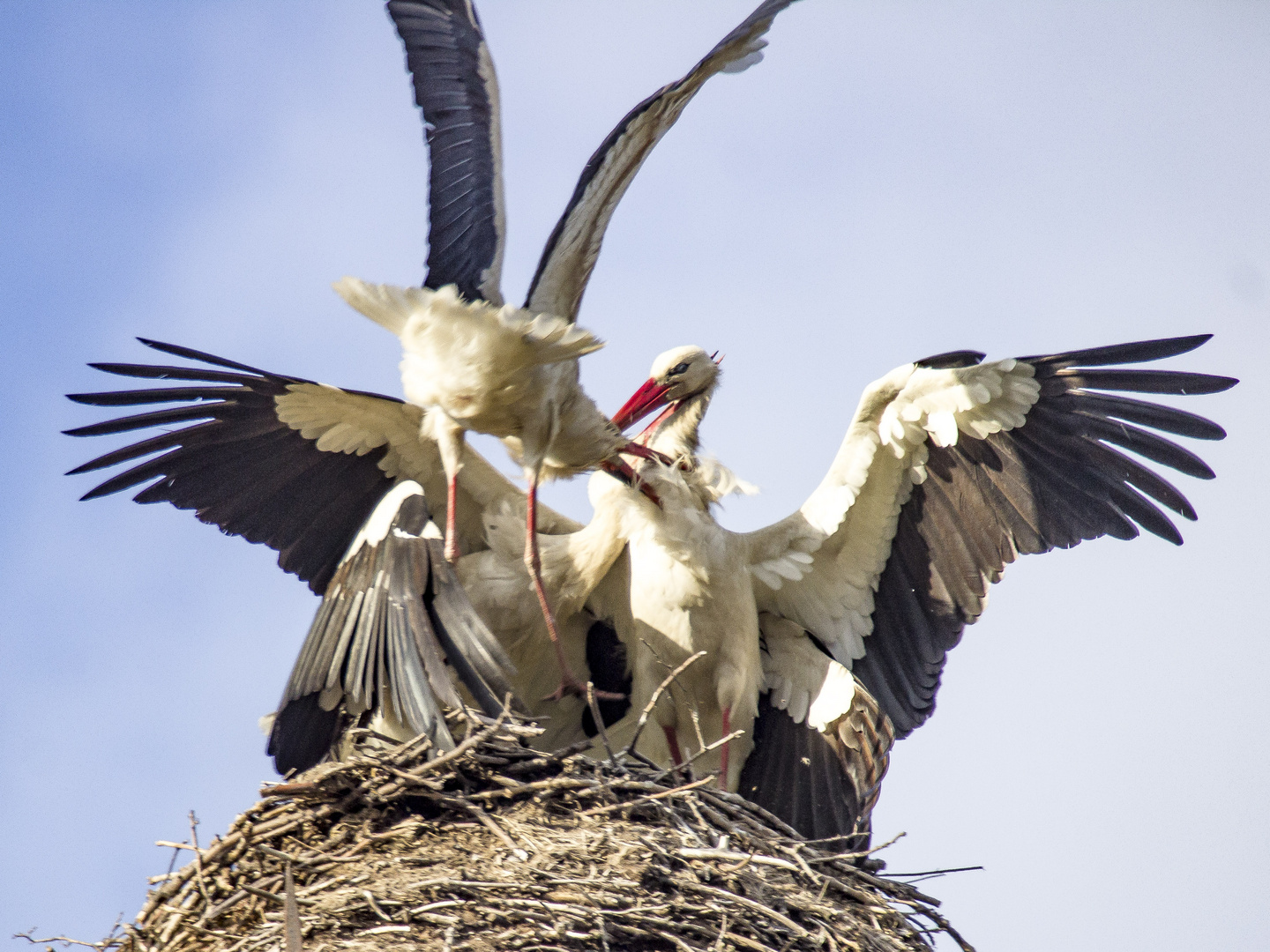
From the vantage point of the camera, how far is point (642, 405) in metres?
6.80

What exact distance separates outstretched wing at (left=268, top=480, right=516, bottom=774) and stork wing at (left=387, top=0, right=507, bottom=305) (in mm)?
933

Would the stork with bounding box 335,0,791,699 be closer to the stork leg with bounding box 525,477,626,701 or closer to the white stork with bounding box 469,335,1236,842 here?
the stork leg with bounding box 525,477,626,701

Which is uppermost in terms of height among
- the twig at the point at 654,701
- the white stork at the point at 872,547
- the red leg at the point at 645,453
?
the red leg at the point at 645,453

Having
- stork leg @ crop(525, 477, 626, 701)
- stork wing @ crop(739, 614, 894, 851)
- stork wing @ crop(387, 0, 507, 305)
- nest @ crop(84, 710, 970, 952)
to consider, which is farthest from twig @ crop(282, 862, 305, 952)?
stork wing @ crop(739, 614, 894, 851)

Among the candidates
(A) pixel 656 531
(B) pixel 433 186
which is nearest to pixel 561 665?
(A) pixel 656 531

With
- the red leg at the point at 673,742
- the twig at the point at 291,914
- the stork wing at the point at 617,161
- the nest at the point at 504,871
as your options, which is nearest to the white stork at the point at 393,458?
the stork wing at the point at 617,161

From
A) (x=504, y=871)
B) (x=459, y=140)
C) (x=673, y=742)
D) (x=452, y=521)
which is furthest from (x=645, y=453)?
(x=504, y=871)

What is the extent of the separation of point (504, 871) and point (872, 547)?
246 centimetres

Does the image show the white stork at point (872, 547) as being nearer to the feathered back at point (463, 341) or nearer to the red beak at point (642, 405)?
the red beak at point (642, 405)

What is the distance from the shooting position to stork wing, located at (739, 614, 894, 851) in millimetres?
6203

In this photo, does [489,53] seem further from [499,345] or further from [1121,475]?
[1121,475]

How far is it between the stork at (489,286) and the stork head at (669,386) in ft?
2.47

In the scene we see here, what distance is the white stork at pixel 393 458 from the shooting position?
5.00 metres

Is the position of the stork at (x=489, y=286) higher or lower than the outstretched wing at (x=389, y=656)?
higher
